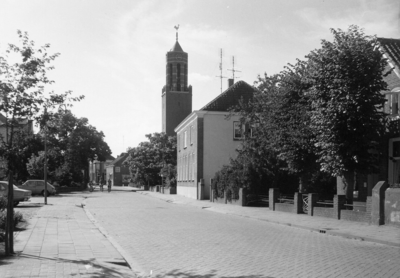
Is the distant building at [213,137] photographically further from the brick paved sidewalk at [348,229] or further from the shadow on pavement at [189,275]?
the shadow on pavement at [189,275]

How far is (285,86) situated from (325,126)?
5553 mm

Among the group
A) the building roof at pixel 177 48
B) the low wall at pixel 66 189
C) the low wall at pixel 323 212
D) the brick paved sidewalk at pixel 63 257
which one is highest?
the building roof at pixel 177 48

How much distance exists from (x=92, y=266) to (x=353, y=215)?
40.7 feet

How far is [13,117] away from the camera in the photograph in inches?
379

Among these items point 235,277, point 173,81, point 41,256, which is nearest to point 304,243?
point 235,277

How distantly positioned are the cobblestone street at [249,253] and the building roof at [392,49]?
11.3 metres

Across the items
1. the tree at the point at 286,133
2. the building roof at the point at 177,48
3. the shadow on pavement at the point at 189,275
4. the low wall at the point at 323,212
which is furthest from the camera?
the building roof at the point at 177,48

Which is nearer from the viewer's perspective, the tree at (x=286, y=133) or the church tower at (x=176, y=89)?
the tree at (x=286, y=133)

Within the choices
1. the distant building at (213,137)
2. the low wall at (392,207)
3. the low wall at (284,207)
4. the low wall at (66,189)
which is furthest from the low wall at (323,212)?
the low wall at (66,189)

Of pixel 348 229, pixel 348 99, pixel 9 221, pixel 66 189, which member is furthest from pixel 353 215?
pixel 66 189

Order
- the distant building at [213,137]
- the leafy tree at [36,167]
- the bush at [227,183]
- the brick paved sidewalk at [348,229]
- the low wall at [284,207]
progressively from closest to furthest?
the brick paved sidewalk at [348,229], the low wall at [284,207], the bush at [227,183], the distant building at [213,137], the leafy tree at [36,167]

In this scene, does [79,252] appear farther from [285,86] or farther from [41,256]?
[285,86]

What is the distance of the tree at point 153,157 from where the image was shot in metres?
68.1

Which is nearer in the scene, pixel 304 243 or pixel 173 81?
pixel 304 243
